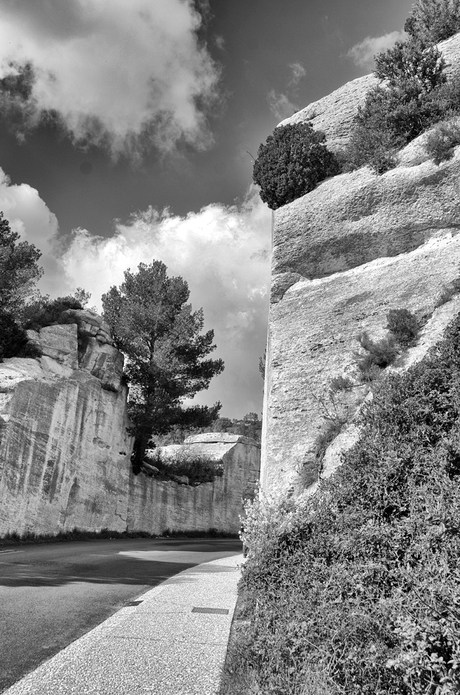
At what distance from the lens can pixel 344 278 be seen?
13492 millimetres

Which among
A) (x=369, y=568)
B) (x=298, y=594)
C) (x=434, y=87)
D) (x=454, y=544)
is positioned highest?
(x=434, y=87)

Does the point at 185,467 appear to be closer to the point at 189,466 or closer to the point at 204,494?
the point at 189,466

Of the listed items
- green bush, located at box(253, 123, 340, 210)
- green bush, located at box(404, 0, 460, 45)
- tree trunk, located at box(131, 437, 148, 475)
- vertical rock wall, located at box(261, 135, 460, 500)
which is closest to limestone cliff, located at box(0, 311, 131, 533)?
tree trunk, located at box(131, 437, 148, 475)

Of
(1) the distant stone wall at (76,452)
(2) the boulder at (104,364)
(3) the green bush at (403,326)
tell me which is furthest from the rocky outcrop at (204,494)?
(3) the green bush at (403,326)

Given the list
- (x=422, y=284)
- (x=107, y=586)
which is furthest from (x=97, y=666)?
(x=422, y=284)

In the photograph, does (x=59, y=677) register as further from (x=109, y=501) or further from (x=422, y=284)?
(x=109, y=501)

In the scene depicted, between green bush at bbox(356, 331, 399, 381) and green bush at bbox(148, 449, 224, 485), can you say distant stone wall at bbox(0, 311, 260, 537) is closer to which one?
green bush at bbox(148, 449, 224, 485)

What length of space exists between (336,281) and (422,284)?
243 centimetres

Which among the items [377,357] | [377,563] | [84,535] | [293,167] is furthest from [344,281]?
[84,535]

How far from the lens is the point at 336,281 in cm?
1355

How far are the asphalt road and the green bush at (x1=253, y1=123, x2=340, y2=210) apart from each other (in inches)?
470

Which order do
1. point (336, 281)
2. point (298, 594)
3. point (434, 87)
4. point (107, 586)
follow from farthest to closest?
point (434, 87) < point (336, 281) < point (107, 586) < point (298, 594)

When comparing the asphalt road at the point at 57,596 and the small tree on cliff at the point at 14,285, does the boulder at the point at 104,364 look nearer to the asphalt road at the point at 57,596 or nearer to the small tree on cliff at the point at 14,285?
the small tree on cliff at the point at 14,285

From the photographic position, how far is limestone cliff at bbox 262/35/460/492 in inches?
A: 455
